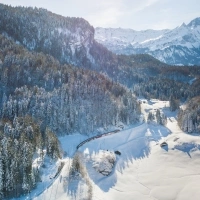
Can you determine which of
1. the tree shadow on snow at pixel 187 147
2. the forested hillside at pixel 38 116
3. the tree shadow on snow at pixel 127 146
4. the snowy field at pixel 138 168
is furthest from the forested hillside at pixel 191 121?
the forested hillside at pixel 38 116

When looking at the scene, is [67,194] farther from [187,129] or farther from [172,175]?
[187,129]

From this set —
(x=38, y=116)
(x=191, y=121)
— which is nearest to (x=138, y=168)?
(x=38, y=116)

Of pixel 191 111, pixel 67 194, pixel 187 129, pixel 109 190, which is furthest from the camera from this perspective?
pixel 191 111

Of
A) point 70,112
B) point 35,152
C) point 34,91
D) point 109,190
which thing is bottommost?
point 109,190

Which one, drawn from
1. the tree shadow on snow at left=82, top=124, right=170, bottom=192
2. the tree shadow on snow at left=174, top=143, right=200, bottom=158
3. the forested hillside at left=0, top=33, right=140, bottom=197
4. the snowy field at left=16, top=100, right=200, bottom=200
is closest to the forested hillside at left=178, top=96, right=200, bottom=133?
the snowy field at left=16, top=100, right=200, bottom=200

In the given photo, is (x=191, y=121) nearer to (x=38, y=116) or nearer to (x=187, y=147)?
(x=187, y=147)

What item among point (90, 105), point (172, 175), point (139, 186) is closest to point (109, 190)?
point (139, 186)

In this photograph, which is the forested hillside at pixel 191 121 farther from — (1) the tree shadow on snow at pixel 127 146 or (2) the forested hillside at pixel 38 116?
(2) the forested hillside at pixel 38 116

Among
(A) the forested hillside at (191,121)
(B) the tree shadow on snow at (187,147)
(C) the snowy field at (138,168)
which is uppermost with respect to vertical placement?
(A) the forested hillside at (191,121)
